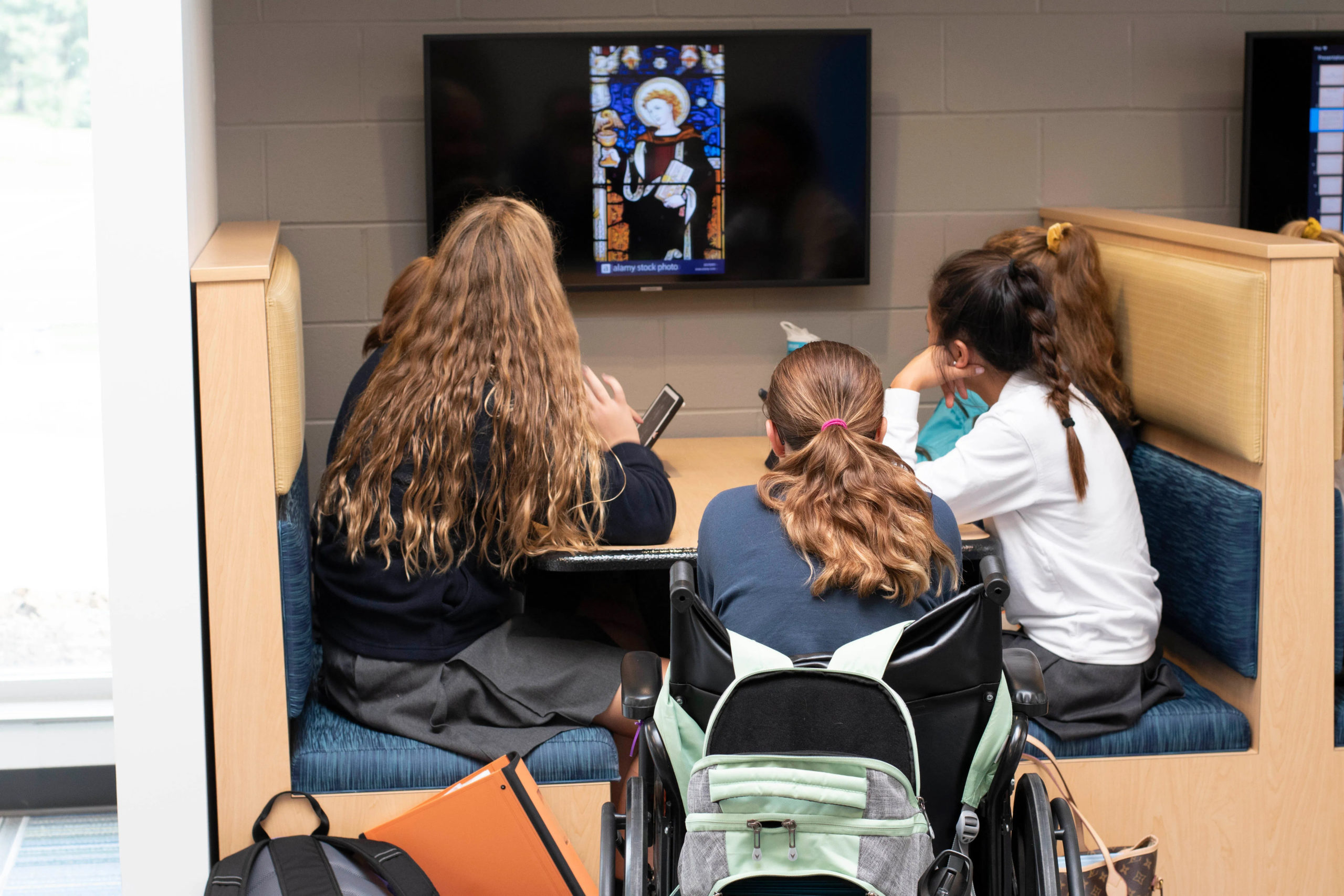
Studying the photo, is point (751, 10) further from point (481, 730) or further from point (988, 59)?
point (481, 730)

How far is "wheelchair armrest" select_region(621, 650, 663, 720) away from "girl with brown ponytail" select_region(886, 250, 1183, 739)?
0.64m

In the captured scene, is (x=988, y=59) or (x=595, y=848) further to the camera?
(x=988, y=59)

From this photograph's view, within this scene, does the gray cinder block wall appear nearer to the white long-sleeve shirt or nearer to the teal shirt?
the teal shirt

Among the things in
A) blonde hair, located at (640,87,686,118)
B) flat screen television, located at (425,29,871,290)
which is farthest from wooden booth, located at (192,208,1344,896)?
blonde hair, located at (640,87,686,118)

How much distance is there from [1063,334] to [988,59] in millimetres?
968

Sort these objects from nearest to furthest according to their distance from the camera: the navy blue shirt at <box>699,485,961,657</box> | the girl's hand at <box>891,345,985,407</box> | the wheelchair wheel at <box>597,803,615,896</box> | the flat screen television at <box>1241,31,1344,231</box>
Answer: the navy blue shirt at <box>699,485,961,657</box> → the wheelchair wheel at <box>597,803,615,896</box> → the girl's hand at <box>891,345,985,407</box> → the flat screen television at <box>1241,31,1344,231</box>

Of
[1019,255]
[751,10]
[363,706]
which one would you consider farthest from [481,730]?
[751,10]

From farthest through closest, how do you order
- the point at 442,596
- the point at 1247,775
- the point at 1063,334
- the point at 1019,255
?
the point at 1019,255
the point at 1063,334
the point at 1247,775
the point at 442,596

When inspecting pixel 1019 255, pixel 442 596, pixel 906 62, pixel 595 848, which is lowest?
pixel 595 848

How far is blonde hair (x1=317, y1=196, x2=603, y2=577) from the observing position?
1935 mm

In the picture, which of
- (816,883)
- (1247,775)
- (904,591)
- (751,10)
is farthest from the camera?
(751,10)

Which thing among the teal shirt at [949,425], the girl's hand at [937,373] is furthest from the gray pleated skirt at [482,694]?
the teal shirt at [949,425]

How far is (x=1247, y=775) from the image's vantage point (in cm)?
215

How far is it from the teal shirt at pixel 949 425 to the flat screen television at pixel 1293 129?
0.97m
